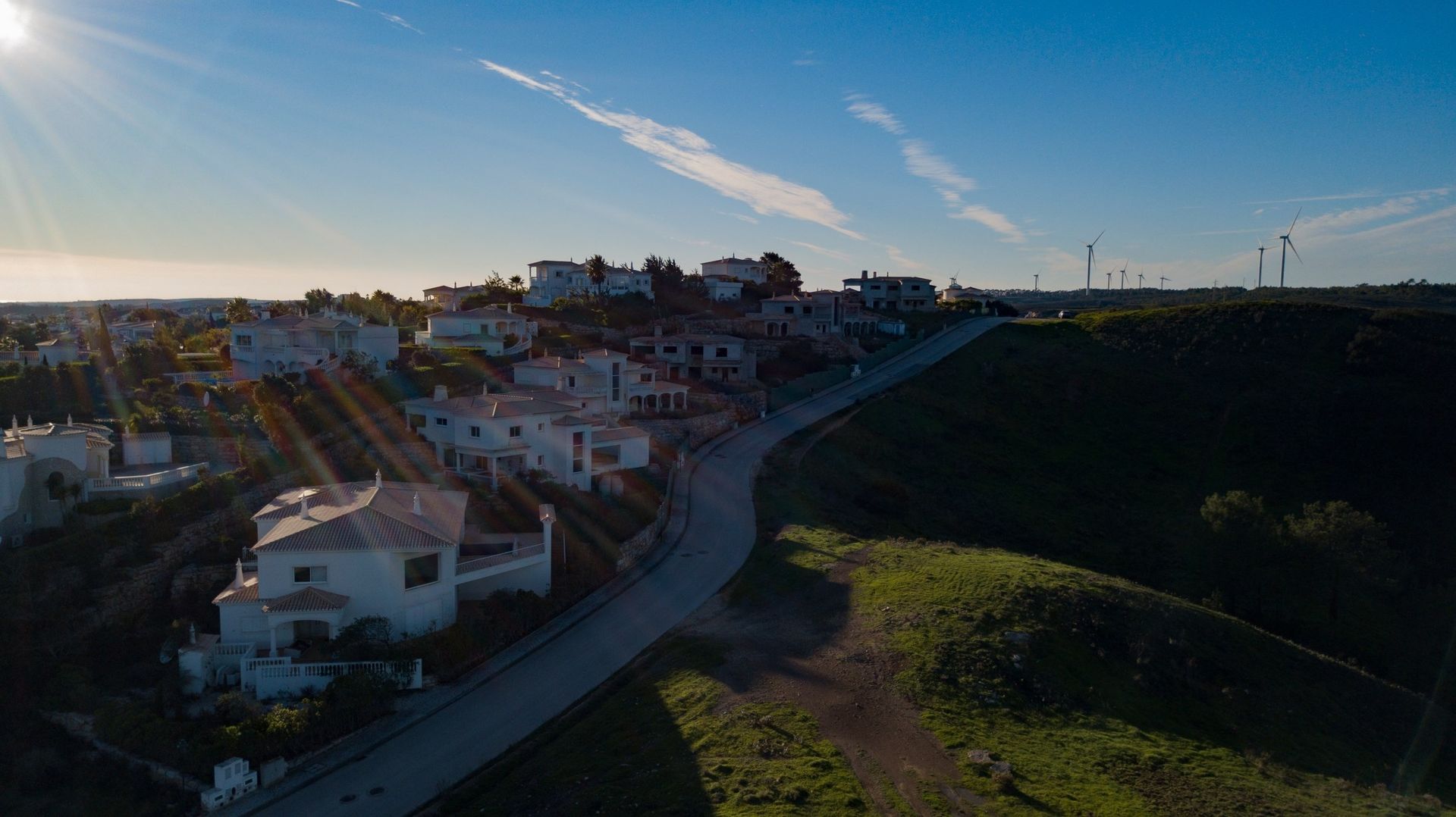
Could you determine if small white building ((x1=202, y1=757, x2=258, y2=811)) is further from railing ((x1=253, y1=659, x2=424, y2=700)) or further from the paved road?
railing ((x1=253, y1=659, x2=424, y2=700))

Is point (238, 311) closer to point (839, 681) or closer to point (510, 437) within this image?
point (510, 437)

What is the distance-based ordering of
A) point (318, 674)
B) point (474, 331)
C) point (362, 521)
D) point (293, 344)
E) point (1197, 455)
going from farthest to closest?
point (474, 331) → point (1197, 455) → point (293, 344) → point (362, 521) → point (318, 674)

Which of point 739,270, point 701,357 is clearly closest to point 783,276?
point 739,270

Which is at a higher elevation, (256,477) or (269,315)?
(269,315)

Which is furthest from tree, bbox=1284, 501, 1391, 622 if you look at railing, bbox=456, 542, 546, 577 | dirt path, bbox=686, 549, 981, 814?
railing, bbox=456, 542, 546, 577

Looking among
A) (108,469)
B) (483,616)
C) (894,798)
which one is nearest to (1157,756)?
(894,798)

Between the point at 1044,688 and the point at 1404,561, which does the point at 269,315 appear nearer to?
the point at 1044,688
